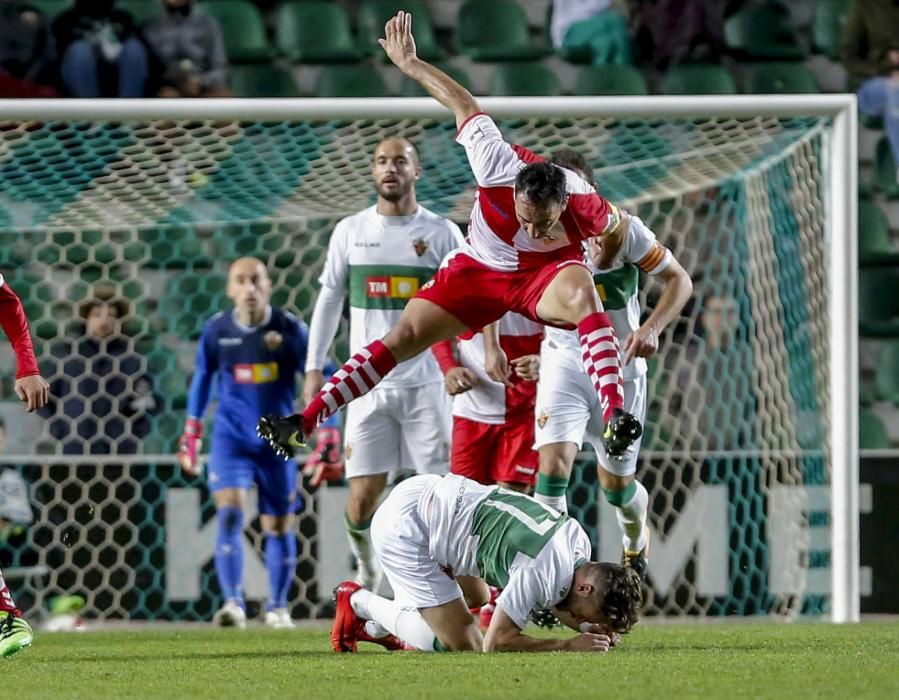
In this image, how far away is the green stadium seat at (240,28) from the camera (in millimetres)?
10531

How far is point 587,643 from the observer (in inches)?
193

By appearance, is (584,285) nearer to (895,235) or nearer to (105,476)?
(105,476)

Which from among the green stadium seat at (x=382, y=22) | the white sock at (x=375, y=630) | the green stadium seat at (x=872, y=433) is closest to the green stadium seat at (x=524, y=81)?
the green stadium seat at (x=382, y=22)

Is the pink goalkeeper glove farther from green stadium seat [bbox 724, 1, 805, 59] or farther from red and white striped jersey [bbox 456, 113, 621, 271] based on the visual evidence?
green stadium seat [bbox 724, 1, 805, 59]

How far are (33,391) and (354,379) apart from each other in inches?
43.3

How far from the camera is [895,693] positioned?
3840 mm

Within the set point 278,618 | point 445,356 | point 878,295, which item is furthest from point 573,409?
point 878,295

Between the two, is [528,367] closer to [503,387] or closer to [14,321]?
[503,387]

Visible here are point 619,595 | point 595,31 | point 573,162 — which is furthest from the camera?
point 595,31

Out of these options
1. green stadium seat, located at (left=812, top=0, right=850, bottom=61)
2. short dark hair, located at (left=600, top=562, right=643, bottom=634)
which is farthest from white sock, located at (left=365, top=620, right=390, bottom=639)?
green stadium seat, located at (left=812, top=0, right=850, bottom=61)

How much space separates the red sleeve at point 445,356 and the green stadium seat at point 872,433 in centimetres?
349

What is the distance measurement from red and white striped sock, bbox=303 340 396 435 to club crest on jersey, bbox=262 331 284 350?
2.24m

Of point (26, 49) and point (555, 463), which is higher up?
point (26, 49)

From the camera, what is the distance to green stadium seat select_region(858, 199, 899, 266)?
993cm
